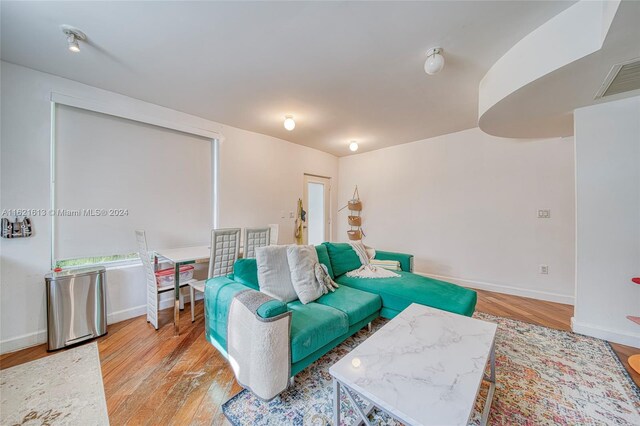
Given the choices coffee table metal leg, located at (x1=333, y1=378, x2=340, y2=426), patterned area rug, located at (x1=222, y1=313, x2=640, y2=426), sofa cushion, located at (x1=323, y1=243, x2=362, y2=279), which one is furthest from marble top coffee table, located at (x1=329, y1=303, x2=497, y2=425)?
sofa cushion, located at (x1=323, y1=243, x2=362, y2=279)

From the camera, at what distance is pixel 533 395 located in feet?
5.07

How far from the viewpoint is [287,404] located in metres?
1.48

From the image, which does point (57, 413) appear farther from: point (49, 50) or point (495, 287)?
point (495, 287)

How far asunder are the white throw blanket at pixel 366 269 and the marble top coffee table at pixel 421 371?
1014mm

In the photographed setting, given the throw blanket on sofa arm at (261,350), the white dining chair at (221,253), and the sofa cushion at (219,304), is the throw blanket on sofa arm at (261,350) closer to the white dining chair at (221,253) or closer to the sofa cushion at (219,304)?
the sofa cushion at (219,304)

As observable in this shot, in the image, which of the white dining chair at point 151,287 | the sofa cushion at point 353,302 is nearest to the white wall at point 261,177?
the white dining chair at point 151,287

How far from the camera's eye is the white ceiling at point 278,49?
1.52m

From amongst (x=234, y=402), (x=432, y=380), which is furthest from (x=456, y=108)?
(x=234, y=402)

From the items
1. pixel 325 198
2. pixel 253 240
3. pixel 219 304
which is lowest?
pixel 219 304

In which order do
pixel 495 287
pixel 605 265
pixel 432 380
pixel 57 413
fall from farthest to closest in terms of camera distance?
1. pixel 495 287
2. pixel 605 265
3. pixel 57 413
4. pixel 432 380

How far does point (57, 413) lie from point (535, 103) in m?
4.40

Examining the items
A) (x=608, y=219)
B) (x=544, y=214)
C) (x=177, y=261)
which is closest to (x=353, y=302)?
(x=177, y=261)

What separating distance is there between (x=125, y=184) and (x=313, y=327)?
2.76 m

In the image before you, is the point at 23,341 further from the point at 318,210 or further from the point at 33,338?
the point at 318,210
